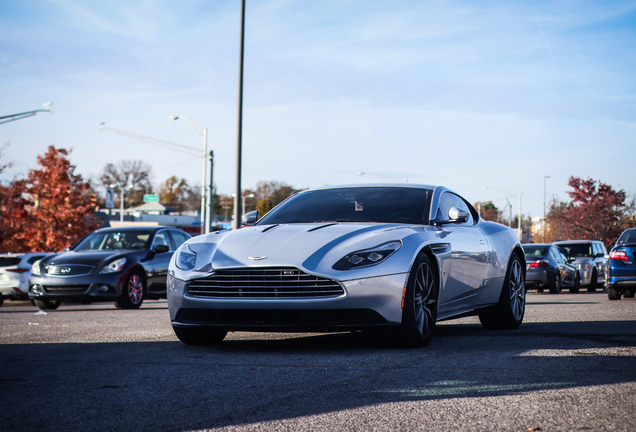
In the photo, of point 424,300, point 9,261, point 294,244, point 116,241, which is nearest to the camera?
point 294,244

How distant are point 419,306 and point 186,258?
201 centimetres

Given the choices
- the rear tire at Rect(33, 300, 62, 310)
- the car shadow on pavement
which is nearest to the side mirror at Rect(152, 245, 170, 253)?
the rear tire at Rect(33, 300, 62, 310)

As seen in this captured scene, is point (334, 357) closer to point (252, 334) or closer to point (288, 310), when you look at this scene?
point (288, 310)

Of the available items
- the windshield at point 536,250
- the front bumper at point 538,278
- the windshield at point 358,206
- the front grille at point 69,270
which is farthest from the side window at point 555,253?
the windshield at point 358,206

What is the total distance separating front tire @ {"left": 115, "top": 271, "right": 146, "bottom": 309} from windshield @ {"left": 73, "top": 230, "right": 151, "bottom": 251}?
750 millimetres

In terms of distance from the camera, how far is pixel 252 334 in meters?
7.38

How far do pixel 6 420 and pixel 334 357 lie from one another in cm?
258

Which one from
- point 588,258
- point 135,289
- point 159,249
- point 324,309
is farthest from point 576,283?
point 324,309

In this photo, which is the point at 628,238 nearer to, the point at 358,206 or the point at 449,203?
the point at 449,203

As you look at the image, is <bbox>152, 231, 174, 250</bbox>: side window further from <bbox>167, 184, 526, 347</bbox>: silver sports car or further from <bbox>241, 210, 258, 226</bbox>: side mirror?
<bbox>167, 184, 526, 347</bbox>: silver sports car

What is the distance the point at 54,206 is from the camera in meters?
34.9

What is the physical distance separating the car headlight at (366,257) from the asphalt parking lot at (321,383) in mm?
699

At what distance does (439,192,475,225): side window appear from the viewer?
295 inches

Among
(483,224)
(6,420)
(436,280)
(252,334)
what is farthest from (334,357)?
(483,224)
